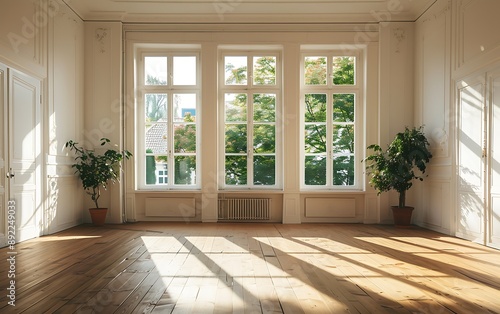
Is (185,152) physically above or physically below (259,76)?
below

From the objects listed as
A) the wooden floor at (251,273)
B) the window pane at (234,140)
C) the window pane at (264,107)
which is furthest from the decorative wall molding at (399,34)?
the wooden floor at (251,273)

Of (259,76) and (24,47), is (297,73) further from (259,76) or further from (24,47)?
(24,47)

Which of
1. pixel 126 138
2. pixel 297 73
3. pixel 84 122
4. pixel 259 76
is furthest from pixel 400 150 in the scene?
pixel 84 122

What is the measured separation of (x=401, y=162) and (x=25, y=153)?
5.57 meters

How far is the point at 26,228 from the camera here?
5.61m

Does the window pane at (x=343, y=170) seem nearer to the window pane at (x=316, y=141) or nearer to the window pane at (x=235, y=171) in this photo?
the window pane at (x=316, y=141)

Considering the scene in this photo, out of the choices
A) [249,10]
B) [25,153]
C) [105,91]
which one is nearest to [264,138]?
[249,10]

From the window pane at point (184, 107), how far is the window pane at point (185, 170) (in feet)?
2.41

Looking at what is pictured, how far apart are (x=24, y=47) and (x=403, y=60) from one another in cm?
603

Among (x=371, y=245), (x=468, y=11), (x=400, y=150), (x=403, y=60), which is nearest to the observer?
(x=371, y=245)

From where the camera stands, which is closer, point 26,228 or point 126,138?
point 26,228

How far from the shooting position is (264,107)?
782 centimetres

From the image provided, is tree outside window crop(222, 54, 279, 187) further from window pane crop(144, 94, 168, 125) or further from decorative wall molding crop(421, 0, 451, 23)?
decorative wall molding crop(421, 0, 451, 23)

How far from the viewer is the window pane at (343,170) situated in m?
7.73
